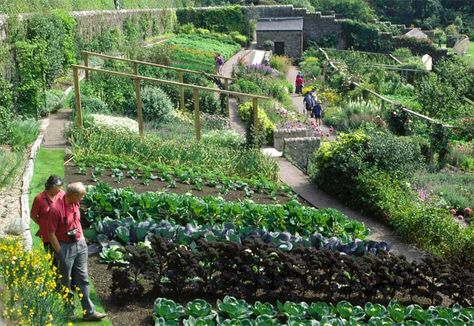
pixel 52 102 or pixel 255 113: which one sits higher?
pixel 255 113

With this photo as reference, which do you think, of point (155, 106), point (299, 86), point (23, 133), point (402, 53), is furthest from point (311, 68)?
point (23, 133)

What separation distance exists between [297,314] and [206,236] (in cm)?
173

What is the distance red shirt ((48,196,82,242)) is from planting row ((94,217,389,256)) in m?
1.56

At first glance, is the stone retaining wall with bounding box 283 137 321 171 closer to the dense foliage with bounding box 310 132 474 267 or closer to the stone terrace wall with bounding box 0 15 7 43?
the dense foliage with bounding box 310 132 474 267

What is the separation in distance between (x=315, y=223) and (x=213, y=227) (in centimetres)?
172

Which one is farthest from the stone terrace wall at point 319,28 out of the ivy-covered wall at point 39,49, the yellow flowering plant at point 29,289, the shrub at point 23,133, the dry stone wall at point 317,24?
the yellow flowering plant at point 29,289

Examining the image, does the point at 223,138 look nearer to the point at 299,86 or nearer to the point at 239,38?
the point at 299,86

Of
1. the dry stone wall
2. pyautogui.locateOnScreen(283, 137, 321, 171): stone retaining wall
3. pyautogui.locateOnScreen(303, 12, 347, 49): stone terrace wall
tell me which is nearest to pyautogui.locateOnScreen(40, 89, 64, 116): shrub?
pyautogui.locateOnScreen(283, 137, 321, 171): stone retaining wall

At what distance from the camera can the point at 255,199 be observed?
37.7 ft

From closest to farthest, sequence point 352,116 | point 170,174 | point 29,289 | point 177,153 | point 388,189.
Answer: point 29,289 < point 388,189 < point 170,174 < point 177,153 < point 352,116

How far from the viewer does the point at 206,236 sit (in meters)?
8.15

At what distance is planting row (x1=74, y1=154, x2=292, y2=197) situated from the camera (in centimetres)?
1159

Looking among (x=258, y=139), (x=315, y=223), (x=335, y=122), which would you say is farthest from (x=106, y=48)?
(x=315, y=223)

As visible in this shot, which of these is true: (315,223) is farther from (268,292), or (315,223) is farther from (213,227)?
(268,292)
